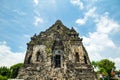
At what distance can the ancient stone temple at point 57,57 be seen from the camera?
2359 centimetres

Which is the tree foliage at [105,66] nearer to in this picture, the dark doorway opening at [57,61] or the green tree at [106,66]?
the green tree at [106,66]

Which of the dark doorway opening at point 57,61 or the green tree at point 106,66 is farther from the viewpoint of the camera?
the green tree at point 106,66

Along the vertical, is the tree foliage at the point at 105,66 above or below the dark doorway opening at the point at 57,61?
above

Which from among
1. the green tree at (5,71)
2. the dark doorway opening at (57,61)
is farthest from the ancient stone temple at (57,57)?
the green tree at (5,71)

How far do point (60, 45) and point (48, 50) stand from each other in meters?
1.97

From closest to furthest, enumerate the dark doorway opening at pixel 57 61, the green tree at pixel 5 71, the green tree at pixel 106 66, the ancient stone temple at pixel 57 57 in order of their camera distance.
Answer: the ancient stone temple at pixel 57 57
the dark doorway opening at pixel 57 61
the green tree at pixel 5 71
the green tree at pixel 106 66

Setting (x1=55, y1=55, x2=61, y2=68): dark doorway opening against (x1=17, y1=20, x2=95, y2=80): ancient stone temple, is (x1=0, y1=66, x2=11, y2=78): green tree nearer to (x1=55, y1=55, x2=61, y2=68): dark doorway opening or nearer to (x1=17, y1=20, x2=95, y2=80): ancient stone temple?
(x1=17, y1=20, x2=95, y2=80): ancient stone temple

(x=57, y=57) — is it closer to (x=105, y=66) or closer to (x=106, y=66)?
(x=105, y=66)

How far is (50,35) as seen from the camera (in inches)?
1046

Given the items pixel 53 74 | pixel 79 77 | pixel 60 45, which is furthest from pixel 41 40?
pixel 79 77

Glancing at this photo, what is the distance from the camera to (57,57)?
83.1ft

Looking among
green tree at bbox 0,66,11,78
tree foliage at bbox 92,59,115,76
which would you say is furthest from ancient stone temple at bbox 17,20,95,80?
tree foliage at bbox 92,59,115,76

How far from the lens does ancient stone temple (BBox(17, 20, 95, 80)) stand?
77.4 feet

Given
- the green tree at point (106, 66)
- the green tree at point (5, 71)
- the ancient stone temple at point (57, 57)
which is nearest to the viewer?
the ancient stone temple at point (57, 57)
